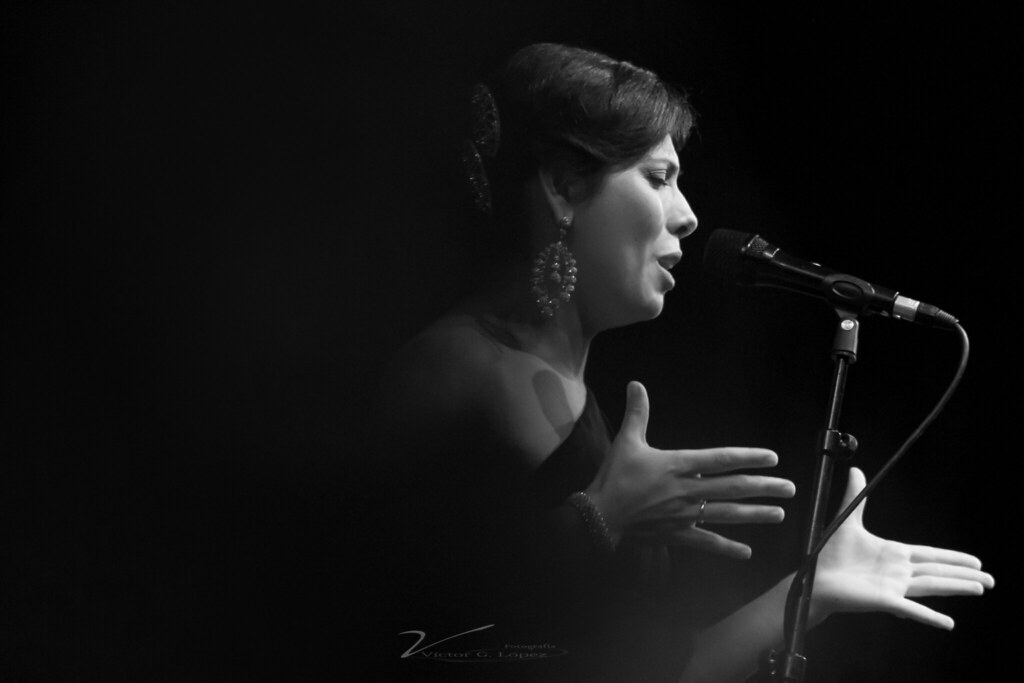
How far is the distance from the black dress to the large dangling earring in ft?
0.83

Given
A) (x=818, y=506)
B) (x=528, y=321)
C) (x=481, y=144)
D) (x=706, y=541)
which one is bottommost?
(x=706, y=541)

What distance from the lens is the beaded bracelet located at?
159 cm

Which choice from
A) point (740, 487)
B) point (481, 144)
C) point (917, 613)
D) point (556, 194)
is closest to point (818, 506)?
point (740, 487)

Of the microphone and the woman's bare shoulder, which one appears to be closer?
the microphone

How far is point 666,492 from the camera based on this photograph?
1.55m

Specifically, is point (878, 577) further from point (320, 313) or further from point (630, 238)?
point (320, 313)

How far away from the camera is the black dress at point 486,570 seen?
1640 millimetres

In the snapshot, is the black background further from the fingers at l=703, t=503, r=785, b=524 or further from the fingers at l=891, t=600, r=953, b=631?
the fingers at l=703, t=503, r=785, b=524

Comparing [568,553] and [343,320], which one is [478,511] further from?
[343,320]

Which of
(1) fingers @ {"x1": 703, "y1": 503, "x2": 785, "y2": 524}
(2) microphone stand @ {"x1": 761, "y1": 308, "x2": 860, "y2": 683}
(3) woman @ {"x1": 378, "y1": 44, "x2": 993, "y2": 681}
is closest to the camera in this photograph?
(2) microphone stand @ {"x1": 761, "y1": 308, "x2": 860, "y2": 683}

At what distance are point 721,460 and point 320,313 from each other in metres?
0.70

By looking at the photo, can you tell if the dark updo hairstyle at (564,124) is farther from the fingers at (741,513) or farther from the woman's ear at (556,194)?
the fingers at (741,513)

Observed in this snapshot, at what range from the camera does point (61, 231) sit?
5.34 ft

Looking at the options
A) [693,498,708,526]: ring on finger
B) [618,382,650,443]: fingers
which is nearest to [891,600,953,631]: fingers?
[693,498,708,526]: ring on finger
